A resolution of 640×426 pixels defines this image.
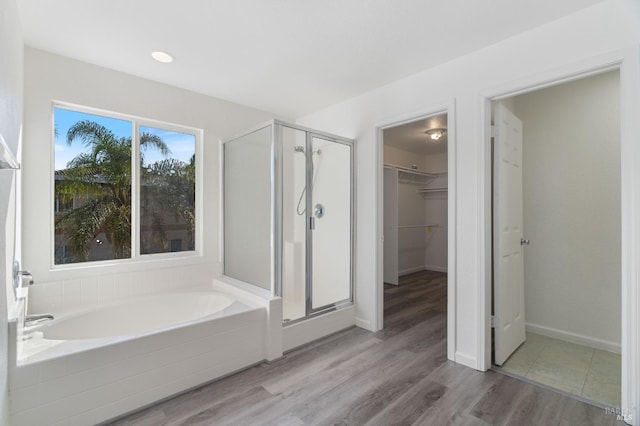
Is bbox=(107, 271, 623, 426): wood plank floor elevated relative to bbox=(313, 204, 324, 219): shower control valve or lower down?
lower down

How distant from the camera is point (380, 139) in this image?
3.19 m

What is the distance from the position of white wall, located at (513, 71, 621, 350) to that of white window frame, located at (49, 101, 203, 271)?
3442 millimetres

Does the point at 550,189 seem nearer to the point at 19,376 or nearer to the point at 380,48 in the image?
the point at 380,48

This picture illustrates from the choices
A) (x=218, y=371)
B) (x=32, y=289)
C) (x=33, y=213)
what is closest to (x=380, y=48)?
(x=218, y=371)

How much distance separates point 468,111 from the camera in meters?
2.46

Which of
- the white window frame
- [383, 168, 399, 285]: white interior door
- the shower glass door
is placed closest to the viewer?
the white window frame

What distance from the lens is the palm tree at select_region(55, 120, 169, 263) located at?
2.60 m

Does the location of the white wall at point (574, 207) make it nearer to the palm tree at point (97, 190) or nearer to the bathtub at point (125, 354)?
the bathtub at point (125, 354)

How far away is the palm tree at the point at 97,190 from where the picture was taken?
2.60 metres

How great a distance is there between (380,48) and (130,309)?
9.90 feet

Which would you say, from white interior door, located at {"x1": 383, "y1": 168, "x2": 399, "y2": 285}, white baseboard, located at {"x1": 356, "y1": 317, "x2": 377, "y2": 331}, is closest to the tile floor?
white baseboard, located at {"x1": 356, "y1": 317, "x2": 377, "y2": 331}

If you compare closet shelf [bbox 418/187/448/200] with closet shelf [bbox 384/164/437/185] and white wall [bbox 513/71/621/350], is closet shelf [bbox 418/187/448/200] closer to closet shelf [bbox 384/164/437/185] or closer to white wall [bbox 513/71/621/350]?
closet shelf [bbox 384/164/437/185]

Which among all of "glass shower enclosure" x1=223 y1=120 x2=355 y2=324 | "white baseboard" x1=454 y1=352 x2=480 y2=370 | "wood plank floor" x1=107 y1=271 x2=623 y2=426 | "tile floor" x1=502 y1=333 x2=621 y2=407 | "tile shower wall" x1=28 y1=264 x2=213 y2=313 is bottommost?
"wood plank floor" x1=107 y1=271 x2=623 y2=426

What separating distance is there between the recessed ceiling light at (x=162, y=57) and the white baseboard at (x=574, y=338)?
4231mm
